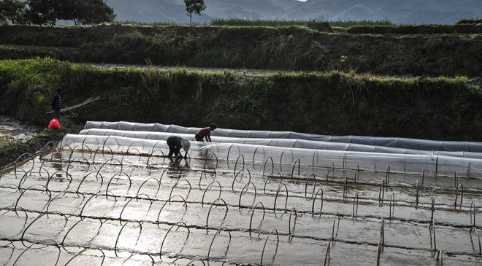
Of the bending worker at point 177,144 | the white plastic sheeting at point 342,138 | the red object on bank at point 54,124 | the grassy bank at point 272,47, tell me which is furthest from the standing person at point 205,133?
the grassy bank at point 272,47

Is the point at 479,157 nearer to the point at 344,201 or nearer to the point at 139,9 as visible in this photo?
the point at 344,201

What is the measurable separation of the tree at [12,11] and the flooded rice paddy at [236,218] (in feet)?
79.2

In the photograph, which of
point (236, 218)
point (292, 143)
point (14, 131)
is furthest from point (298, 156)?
point (14, 131)

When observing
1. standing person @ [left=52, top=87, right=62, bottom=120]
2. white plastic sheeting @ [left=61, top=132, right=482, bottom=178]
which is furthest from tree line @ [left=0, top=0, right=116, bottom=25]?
white plastic sheeting @ [left=61, top=132, right=482, bottom=178]

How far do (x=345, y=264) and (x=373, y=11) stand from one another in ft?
654

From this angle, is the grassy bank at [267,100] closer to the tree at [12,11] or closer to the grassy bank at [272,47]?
the grassy bank at [272,47]

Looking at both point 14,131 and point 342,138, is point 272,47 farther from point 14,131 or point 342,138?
point 14,131

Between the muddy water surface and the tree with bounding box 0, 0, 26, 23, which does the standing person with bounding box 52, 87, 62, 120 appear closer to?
the muddy water surface

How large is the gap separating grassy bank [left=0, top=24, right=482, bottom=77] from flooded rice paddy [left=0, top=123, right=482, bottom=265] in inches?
395

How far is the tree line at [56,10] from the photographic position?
1224 inches

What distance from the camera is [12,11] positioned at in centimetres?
3156

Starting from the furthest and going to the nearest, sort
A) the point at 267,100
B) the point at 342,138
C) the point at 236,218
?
1. the point at 267,100
2. the point at 342,138
3. the point at 236,218

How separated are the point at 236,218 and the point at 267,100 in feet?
28.0

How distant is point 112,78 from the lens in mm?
18031
